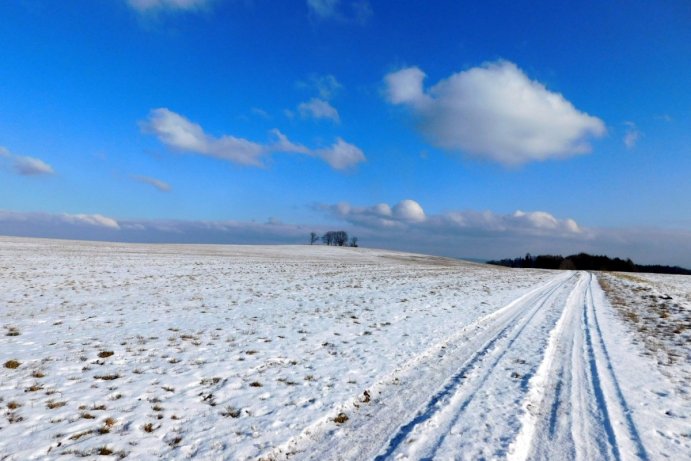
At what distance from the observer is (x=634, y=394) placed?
7438 mm

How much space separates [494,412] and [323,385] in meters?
3.32

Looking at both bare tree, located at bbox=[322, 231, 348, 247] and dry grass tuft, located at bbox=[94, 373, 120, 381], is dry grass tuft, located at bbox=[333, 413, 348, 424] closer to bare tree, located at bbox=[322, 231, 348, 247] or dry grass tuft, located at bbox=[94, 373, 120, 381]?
dry grass tuft, located at bbox=[94, 373, 120, 381]

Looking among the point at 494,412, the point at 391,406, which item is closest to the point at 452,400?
the point at 494,412

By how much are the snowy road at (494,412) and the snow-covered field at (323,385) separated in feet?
0.10

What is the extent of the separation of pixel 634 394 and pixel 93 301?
18498 mm

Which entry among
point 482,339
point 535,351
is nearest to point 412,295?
point 482,339

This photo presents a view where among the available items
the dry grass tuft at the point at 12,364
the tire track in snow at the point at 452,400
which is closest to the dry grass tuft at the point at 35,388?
the dry grass tuft at the point at 12,364

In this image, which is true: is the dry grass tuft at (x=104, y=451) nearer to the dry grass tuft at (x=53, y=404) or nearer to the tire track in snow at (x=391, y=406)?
the dry grass tuft at (x=53, y=404)

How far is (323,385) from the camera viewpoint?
Result: 7.51 m

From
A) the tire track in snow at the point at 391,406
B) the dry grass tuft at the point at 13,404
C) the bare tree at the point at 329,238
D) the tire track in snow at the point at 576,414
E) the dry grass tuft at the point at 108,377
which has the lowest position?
the dry grass tuft at the point at 108,377

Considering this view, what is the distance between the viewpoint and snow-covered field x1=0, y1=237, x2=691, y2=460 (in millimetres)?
5258

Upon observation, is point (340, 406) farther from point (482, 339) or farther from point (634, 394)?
point (482, 339)

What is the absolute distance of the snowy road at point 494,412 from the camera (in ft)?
17.0

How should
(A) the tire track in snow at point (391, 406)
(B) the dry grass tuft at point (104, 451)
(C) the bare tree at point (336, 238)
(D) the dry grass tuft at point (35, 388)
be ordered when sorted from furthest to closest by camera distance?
(C) the bare tree at point (336, 238), (D) the dry grass tuft at point (35, 388), (A) the tire track in snow at point (391, 406), (B) the dry grass tuft at point (104, 451)
